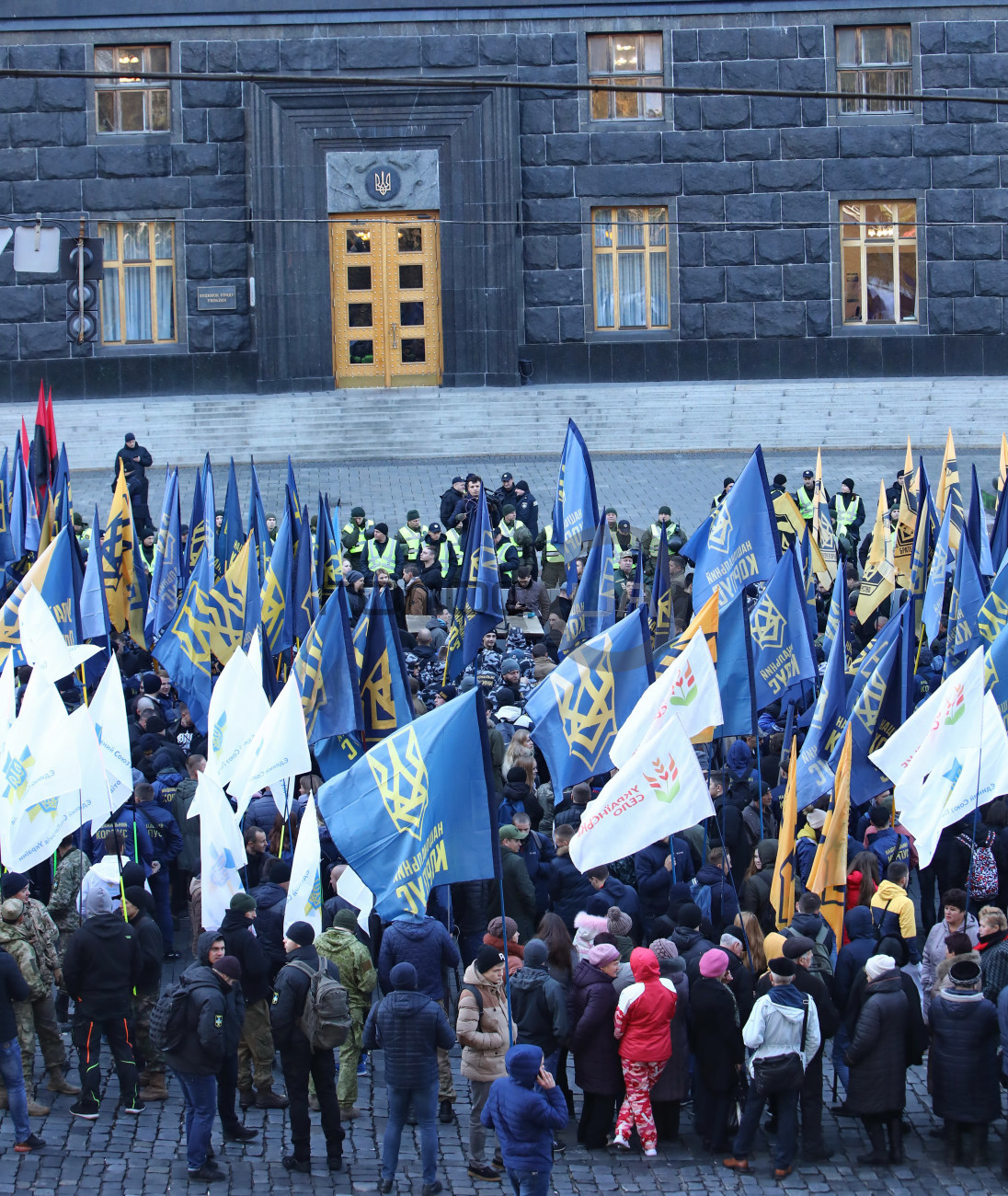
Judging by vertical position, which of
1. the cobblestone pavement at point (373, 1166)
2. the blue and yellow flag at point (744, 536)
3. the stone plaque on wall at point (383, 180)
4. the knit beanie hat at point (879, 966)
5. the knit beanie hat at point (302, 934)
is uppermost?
the stone plaque on wall at point (383, 180)

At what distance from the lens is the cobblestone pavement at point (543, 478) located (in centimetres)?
2436

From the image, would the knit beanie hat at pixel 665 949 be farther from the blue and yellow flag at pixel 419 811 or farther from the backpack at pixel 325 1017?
Result: the backpack at pixel 325 1017

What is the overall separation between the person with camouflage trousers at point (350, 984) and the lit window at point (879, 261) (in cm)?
A: 2205

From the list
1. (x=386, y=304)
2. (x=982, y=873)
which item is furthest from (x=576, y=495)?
(x=386, y=304)

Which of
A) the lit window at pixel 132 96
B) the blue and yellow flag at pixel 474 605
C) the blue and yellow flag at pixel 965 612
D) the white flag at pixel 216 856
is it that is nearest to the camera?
the white flag at pixel 216 856

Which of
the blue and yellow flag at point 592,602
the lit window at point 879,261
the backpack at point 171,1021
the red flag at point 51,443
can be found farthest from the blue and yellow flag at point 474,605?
the lit window at point 879,261

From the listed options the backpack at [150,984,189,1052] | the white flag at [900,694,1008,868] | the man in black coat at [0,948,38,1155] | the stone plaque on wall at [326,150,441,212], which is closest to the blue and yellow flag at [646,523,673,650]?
the white flag at [900,694,1008,868]

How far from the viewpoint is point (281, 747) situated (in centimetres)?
1078

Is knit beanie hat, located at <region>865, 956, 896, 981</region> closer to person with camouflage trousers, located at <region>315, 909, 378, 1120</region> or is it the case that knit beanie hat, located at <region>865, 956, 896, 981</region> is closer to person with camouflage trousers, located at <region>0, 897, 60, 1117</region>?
person with camouflage trousers, located at <region>315, 909, 378, 1120</region>

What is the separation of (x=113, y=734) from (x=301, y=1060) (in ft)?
8.21

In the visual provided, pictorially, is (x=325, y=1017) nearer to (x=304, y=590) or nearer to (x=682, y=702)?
(x=682, y=702)

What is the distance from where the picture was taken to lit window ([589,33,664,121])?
96.2ft

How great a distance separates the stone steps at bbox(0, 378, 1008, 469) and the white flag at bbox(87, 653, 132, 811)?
17.4 meters

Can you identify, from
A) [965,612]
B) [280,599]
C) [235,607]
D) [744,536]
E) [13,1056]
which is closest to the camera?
[13,1056]
